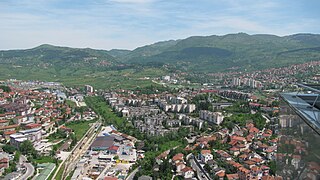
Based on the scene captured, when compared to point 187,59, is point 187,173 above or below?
below

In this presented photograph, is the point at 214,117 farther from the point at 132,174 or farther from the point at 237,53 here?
the point at 237,53

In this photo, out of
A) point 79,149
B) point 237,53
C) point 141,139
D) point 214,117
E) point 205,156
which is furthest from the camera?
point 237,53

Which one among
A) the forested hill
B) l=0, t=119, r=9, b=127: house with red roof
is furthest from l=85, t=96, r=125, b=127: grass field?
the forested hill

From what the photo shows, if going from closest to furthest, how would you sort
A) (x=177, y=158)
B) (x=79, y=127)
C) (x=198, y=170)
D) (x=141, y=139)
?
1. (x=198, y=170)
2. (x=177, y=158)
3. (x=141, y=139)
4. (x=79, y=127)

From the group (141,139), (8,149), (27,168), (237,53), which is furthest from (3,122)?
(237,53)

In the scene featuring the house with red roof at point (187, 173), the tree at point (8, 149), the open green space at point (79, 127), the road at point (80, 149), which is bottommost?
the road at point (80, 149)

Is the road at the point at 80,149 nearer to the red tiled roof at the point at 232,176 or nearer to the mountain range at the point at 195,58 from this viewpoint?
the red tiled roof at the point at 232,176

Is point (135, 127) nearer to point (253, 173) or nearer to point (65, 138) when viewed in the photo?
point (65, 138)

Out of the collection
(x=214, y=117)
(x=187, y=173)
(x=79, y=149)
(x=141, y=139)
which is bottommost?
(x=79, y=149)

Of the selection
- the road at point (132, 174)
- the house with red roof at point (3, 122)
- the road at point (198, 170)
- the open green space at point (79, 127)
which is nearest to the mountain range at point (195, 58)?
the house with red roof at point (3, 122)
